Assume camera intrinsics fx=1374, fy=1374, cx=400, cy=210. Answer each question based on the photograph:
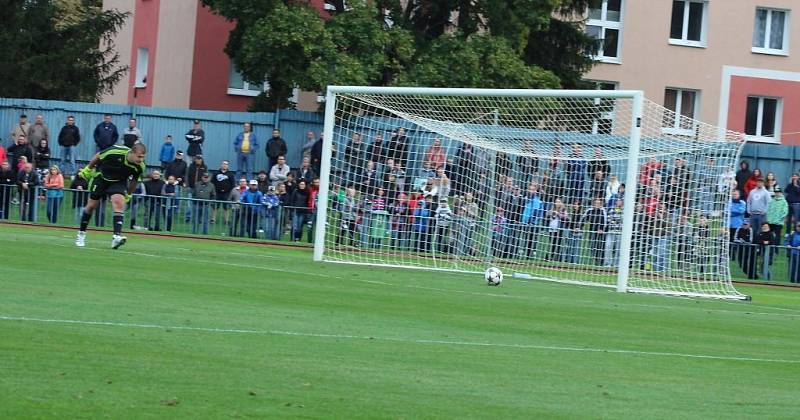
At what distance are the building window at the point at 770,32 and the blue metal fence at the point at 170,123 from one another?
1927 cm

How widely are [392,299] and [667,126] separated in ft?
24.5

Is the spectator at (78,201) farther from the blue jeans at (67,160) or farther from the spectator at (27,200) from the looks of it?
the blue jeans at (67,160)

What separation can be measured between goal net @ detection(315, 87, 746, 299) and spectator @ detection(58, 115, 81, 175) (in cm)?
1134

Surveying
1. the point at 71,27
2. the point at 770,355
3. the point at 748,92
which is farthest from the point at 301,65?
the point at 770,355

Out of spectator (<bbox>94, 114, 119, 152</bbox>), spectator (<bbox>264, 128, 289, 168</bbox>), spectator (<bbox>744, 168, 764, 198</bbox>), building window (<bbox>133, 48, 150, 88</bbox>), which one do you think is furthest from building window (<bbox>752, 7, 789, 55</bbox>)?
spectator (<bbox>94, 114, 119, 152</bbox>)

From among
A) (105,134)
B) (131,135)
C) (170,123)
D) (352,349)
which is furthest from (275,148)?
(352,349)

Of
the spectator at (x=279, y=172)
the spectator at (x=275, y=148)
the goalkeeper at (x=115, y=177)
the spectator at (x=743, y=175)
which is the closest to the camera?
the goalkeeper at (x=115, y=177)

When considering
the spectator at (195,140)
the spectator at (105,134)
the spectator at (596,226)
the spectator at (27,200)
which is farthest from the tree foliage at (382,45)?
the spectator at (596,226)

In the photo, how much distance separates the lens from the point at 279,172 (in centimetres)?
3288

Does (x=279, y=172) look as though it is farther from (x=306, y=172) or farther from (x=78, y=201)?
(x=78, y=201)

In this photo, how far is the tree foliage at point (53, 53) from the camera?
46.6 meters

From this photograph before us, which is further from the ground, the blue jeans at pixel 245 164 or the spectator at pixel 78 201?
the blue jeans at pixel 245 164

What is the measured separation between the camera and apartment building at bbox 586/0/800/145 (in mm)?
48562

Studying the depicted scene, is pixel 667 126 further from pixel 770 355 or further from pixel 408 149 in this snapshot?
pixel 770 355
